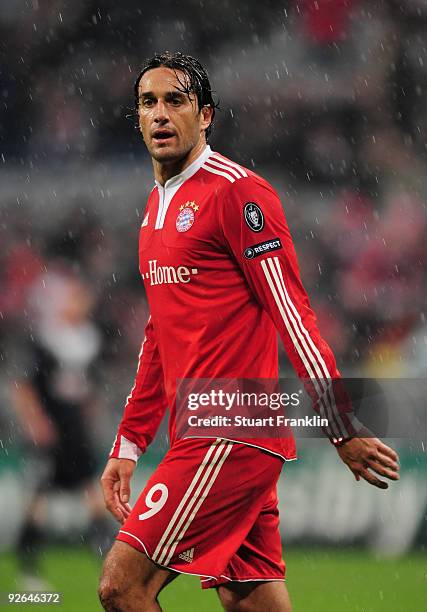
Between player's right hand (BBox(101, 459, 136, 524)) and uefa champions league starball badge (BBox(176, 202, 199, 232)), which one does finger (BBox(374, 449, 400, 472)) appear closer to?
uefa champions league starball badge (BBox(176, 202, 199, 232))

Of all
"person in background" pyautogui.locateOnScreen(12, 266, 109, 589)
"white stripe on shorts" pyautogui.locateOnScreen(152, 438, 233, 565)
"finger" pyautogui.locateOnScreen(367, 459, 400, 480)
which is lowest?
"person in background" pyautogui.locateOnScreen(12, 266, 109, 589)

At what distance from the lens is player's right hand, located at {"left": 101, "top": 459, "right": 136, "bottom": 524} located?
3.05 metres

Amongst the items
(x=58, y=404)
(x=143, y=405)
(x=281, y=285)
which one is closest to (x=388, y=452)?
(x=281, y=285)

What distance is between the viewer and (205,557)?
8.82ft

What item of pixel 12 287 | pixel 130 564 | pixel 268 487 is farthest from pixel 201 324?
pixel 12 287

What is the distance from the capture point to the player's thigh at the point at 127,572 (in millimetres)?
2574

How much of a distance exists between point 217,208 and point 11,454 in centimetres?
346

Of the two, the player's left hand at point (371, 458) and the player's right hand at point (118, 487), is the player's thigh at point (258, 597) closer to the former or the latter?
the player's right hand at point (118, 487)

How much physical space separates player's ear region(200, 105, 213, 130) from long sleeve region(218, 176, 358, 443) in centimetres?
36

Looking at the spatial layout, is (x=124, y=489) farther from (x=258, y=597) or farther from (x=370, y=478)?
(x=370, y=478)

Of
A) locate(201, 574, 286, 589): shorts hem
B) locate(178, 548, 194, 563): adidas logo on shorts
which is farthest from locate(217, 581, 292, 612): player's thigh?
locate(178, 548, 194, 563): adidas logo on shorts

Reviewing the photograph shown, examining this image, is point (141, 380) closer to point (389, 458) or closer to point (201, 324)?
point (201, 324)

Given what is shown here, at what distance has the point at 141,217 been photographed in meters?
6.95

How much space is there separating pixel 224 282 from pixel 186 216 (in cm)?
22
